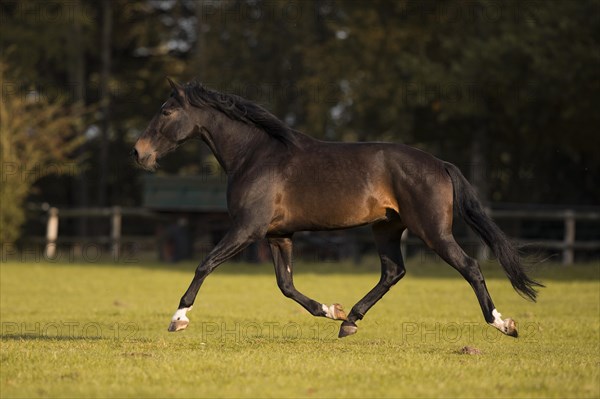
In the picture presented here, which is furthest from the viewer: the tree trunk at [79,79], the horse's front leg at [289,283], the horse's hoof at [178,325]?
the tree trunk at [79,79]

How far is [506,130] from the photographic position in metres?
29.5

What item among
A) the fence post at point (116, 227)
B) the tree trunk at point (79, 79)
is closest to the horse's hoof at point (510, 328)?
the fence post at point (116, 227)

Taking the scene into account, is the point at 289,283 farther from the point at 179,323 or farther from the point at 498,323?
the point at 498,323

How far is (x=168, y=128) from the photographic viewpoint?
9.33 m

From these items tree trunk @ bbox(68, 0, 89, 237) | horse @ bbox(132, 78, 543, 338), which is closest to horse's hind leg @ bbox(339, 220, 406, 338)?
horse @ bbox(132, 78, 543, 338)

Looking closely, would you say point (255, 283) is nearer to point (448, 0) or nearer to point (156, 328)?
point (156, 328)

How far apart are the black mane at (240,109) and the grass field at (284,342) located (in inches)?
74.5

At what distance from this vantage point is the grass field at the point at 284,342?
6.61 m

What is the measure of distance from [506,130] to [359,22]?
5601mm

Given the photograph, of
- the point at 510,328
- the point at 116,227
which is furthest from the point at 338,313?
the point at 116,227

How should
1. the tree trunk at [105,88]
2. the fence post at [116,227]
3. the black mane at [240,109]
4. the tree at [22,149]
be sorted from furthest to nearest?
the tree trunk at [105,88], the fence post at [116,227], the tree at [22,149], the black mane at [240,109]

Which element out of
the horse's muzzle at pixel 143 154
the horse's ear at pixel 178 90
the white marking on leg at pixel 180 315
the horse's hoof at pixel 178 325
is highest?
the horse's ear at pixel 178 90

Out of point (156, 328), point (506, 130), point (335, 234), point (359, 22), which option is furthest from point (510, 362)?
point (359, 22)

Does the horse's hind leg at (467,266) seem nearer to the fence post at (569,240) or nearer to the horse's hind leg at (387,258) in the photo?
the horse's hind leg at (387,258)
